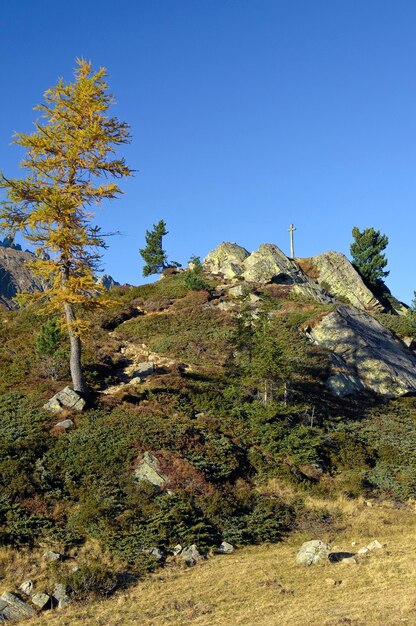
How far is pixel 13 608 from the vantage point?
12000 mm

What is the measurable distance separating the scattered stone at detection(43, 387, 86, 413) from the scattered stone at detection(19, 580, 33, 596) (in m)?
10.1

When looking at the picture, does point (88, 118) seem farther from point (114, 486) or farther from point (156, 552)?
point (156, 552)

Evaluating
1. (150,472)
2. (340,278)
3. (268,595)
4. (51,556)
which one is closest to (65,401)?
(150,472)

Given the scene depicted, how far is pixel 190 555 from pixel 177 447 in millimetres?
5752

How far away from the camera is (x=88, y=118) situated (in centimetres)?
2342

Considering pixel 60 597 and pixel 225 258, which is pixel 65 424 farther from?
pixel 225 258

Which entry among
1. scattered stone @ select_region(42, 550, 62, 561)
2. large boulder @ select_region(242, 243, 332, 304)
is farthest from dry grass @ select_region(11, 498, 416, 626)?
large boulder @ select_region(242, 243, 332, 304)

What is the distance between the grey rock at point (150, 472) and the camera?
61.3ft

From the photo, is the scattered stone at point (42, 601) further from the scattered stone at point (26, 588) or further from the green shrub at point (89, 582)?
the green shrub at point (89, 582)

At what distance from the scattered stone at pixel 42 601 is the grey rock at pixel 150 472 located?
255 inches

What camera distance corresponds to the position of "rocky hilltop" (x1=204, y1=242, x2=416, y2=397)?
34719 millimetres

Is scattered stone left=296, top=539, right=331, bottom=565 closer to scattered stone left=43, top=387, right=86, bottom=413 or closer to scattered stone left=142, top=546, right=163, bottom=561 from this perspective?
scattered stone left=142, top=546, right=163, bottom=561

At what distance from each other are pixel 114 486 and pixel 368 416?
1777 cm

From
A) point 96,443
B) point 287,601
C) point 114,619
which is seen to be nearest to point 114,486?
point 96,443
